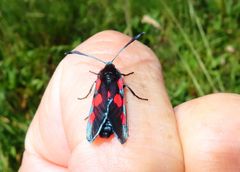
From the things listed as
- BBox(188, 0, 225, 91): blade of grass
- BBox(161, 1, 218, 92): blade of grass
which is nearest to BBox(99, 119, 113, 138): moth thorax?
BBox(161, 1, 218, 92): blade of grass

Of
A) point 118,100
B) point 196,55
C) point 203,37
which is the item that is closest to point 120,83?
point 118,100

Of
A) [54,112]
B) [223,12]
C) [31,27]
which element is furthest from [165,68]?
[54,112]

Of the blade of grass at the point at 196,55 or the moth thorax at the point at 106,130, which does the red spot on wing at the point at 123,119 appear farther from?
the blade of grass at the point at 196,55

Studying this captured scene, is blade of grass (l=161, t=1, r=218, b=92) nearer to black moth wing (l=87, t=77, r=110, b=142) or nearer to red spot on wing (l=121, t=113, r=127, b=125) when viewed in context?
black moth wing (l=87, t=77, r=110, b=142)

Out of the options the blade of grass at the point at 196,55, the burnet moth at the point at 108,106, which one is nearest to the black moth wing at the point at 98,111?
the burnet moth at the point at 108,106

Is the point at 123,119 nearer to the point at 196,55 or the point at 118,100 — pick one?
the point at 118,100

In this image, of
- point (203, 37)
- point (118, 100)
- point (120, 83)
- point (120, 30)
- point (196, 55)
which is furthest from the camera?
point (120, 30)

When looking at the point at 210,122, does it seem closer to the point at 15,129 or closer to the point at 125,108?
the point at 125,108
